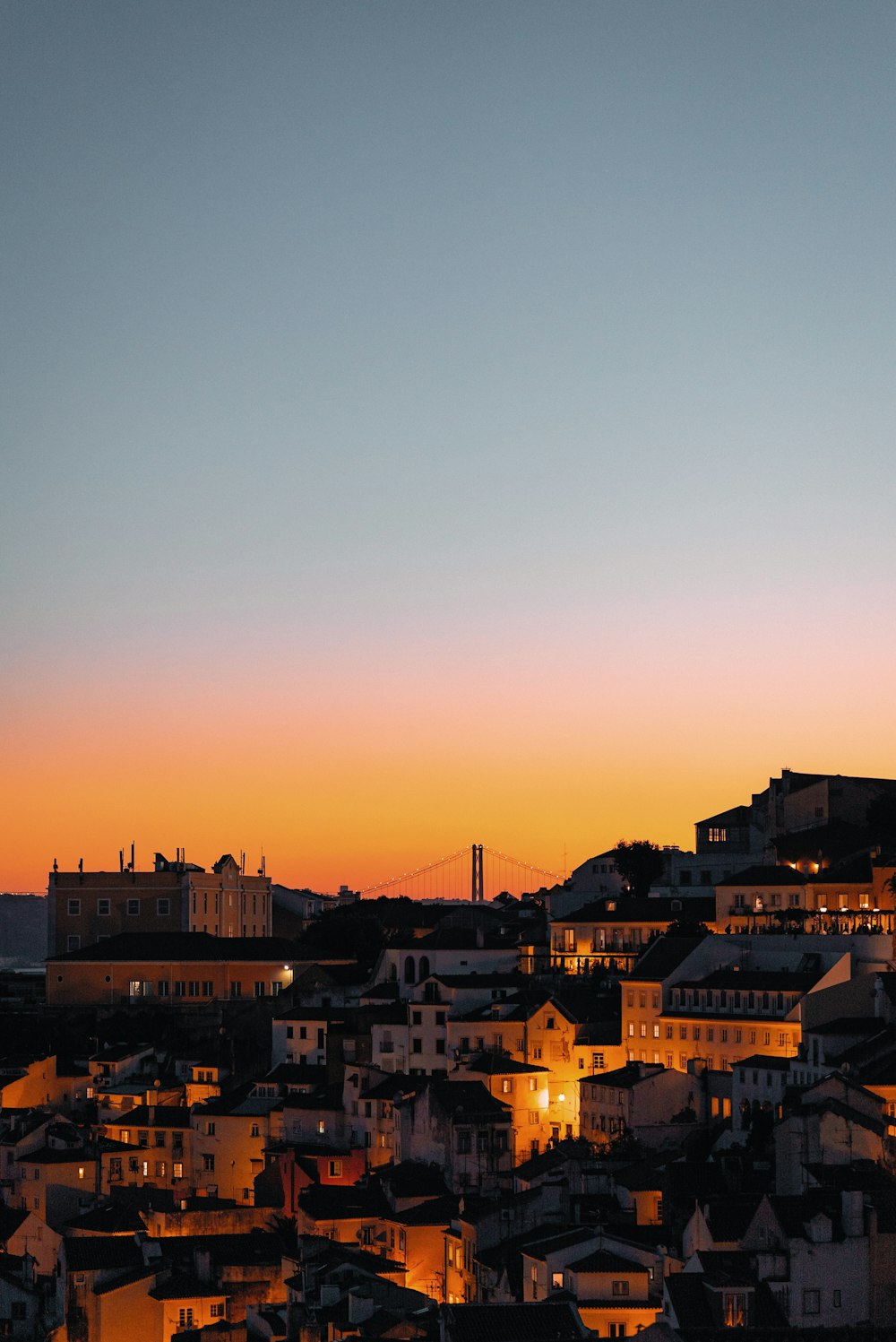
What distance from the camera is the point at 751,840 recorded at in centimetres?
8944

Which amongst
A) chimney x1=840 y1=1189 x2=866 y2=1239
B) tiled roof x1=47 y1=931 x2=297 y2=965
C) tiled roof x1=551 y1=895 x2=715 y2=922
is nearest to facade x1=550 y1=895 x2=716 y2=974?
tiled roof x1=551 y1=895 x2=715 y2=922

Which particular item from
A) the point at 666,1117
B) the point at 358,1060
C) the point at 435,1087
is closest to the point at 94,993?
the point at 358,1060

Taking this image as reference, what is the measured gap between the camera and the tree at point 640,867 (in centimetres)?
8750

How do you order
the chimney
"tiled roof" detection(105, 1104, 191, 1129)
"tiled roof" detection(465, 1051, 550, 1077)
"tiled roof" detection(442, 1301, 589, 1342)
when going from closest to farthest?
"tiled roof" detection(442, 1301, 589, 1342)
the chimney
"tiled roof" detection(465, 1051, 550, 1077)
"tiled roof" detection(105, 1104, 191, 1129)

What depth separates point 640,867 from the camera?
87500 mm

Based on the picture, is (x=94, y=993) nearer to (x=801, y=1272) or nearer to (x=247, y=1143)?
(x=247, y=1143)

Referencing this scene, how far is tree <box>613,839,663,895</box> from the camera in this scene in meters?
87.5

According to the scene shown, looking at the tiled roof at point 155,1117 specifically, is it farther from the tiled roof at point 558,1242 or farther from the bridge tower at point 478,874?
the bridge tower at point 478,874

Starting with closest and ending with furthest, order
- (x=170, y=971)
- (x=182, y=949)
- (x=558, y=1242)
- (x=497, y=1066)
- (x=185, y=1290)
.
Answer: (x=558, y=1242)
(x=185, y=1290)
(x=497, y=1066)
(x=170, y=971)
(x=182, y=949)

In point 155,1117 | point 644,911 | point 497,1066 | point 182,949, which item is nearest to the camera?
point 497,1066

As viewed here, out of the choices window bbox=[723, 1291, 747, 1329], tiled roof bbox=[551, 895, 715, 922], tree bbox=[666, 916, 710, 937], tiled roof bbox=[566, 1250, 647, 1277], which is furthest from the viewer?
tiled roof bbox=[551, 895, 715, 922]

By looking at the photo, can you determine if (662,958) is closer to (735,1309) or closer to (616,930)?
(616,930)

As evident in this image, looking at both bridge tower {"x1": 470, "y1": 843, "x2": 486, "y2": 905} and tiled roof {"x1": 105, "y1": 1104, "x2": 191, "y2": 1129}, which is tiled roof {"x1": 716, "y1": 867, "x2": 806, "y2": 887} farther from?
bridge tower {"x1": 470, "y1": 843, "x2": 486, "y2": 905}

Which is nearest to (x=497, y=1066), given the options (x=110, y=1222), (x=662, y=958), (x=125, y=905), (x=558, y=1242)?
(x=662, y=958)
